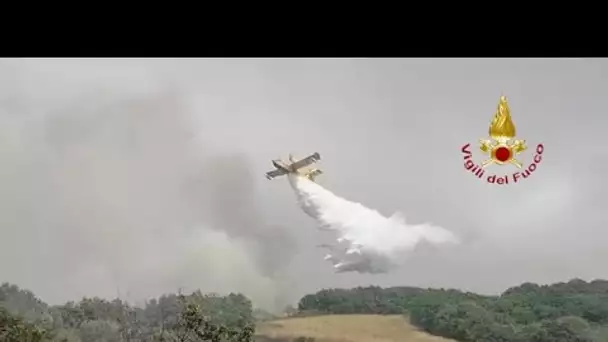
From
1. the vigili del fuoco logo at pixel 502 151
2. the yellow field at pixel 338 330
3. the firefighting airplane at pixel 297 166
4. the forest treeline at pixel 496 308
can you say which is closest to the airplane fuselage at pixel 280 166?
the firefighting airplane at pixel 297 166

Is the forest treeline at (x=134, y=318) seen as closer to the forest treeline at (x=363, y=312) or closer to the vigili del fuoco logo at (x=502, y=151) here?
the forest treeline at (x=363, y=312)

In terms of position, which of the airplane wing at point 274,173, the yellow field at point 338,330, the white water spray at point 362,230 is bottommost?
the yellow field at point 338,330

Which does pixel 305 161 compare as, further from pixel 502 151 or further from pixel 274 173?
pixel 502 151

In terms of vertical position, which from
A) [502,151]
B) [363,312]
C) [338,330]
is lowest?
[338,330]

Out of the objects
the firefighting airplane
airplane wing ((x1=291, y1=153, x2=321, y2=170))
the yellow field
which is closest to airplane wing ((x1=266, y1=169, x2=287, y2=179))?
the firefighting airplane

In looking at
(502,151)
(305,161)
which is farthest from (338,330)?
(502,151)
